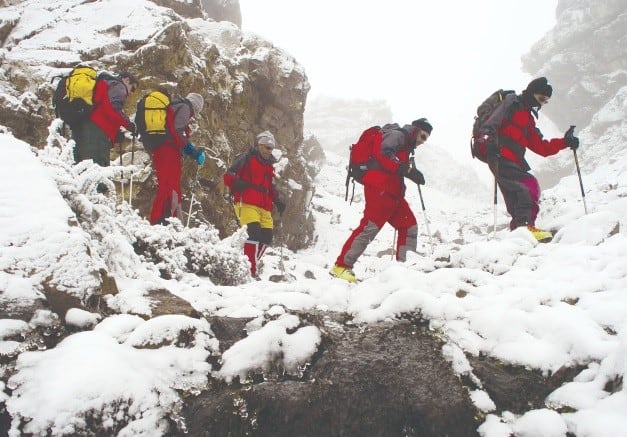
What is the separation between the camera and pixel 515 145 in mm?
5910

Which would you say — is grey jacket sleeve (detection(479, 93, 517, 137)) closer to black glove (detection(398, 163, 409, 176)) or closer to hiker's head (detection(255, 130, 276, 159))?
black glove (detection(398, 163, 409, 176))

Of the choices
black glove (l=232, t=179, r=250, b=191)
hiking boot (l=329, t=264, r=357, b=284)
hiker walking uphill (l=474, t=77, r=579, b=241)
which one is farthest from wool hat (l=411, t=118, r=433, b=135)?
black glove (l=232, t=179, r=250, b=191)

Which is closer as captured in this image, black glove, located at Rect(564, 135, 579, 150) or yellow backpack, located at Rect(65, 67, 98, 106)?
yellow backpack, located at Rect(65, 67, 98, 106)

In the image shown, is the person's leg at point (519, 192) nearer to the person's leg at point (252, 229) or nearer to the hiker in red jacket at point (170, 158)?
the person's leg at point (252, 229)

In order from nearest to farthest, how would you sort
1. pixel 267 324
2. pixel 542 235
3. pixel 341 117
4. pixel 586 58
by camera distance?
pixel 267 324, pixel 542 235, pixel 586 58, pixel 341 117

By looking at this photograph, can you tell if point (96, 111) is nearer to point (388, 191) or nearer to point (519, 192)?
point (388, 191)

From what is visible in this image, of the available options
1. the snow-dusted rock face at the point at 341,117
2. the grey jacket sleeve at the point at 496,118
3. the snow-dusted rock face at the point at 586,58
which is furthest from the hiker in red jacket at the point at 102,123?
the snow-dusted rock face at the point at 586,58

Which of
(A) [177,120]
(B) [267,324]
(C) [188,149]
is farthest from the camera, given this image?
(C) [188,149]

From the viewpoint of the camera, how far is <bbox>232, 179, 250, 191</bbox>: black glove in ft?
20.1

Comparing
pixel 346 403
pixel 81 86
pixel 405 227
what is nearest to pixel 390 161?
pixel 405 227

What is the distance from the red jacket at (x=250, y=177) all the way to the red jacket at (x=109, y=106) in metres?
1.59

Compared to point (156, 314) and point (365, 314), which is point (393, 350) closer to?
point (365, 314)

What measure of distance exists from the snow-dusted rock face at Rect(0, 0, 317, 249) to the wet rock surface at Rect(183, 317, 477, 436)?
7.89 m

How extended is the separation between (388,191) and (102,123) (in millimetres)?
3964
